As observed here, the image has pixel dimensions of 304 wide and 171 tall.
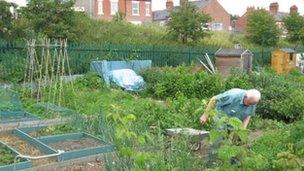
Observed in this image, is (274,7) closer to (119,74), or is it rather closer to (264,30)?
(264,30)

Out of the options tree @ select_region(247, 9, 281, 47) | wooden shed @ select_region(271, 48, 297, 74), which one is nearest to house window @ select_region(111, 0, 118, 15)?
tree @ select_region(247, 9, 281, 47)

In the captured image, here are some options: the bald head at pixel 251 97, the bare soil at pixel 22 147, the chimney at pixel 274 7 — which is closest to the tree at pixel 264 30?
the chimney at pixel 274 7

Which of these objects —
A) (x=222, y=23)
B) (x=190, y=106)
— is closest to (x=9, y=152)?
(x=190, y=106)

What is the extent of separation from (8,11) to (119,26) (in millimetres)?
8768

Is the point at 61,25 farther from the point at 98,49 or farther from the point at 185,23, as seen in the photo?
the point at 185,23

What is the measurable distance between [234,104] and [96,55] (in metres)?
10.8

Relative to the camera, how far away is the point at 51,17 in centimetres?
1856

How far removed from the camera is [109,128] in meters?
5.63

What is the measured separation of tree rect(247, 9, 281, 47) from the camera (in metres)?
31.6

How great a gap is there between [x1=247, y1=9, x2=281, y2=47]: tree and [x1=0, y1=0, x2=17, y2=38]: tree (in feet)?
67.4

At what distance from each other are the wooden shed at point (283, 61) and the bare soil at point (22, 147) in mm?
17767

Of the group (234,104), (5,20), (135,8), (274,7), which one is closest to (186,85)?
(5,20)

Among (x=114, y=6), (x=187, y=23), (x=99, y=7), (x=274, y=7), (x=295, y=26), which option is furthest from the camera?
(x=274, y=7)

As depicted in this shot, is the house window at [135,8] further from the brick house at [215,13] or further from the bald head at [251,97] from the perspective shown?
the bald head at [251,97]
